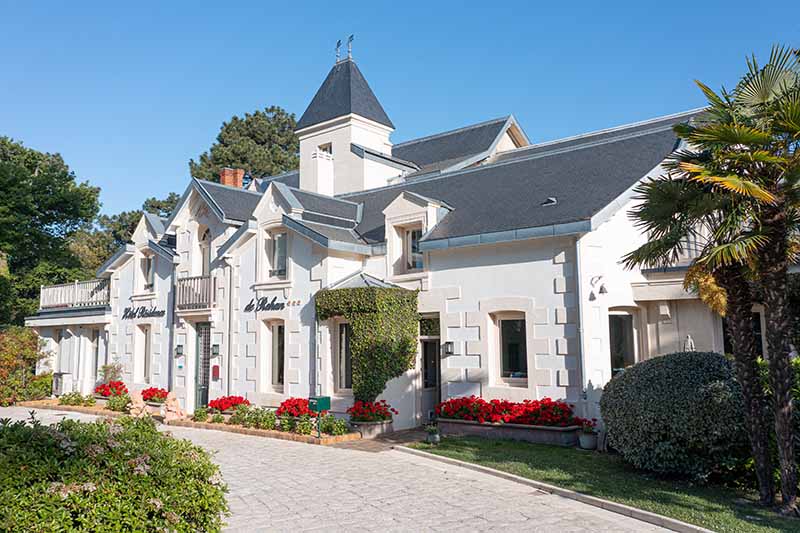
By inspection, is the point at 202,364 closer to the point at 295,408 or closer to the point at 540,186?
the point at 295,408

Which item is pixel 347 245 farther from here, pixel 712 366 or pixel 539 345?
pixel 712 366

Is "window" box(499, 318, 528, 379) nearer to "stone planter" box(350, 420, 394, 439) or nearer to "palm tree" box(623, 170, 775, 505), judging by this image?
"stone planter" box(350, 420, 394, 439)

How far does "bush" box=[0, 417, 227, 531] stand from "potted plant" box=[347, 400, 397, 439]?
854cm

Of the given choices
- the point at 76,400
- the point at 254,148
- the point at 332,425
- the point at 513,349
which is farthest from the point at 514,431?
the point at 254,148

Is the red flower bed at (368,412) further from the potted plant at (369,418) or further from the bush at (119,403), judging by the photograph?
the bush at (119,403)

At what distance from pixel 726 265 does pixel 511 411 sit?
21.8ft

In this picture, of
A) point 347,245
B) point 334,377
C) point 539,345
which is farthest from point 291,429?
point 539,345

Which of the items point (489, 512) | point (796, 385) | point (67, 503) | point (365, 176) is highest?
point (365, 176)

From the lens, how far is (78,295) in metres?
26.6

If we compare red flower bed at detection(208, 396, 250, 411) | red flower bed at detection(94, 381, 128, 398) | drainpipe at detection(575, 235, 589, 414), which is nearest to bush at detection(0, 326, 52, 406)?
red flower bed at detection(94, 381, 128, 398)

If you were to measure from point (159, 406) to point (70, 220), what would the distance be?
19.1 meters

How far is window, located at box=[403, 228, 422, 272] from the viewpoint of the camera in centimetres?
1756

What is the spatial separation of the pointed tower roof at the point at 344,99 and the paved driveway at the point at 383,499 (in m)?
17.1

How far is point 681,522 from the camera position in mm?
7855
